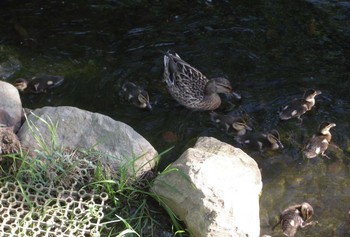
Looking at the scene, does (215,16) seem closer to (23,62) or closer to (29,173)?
(23,62)

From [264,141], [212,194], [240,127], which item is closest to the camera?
[212,194]

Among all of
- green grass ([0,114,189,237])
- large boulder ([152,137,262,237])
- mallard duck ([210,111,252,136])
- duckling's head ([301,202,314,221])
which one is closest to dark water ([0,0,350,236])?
mallard duck ([210,111,252,136])

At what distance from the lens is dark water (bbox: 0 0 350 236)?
5.21 metres

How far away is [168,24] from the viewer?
6.71m

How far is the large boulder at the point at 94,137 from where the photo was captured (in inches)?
181

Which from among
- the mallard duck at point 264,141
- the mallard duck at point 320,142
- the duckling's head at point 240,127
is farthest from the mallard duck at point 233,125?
the mallard duck at point 320,142

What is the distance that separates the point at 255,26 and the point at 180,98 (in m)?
1.48

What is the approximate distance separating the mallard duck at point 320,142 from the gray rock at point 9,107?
8.84 ft

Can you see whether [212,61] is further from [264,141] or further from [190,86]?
[264,141]

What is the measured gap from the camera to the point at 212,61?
20.7 ft

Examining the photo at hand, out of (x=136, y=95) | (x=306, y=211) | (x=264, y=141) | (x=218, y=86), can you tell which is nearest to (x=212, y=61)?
(x=218, y=86)

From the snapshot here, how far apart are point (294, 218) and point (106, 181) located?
5.02ft

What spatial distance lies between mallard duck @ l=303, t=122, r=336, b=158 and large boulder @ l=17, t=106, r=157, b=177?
4.81ft

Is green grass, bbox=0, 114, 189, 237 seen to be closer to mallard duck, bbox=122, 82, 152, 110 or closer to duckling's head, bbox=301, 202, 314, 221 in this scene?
duckling's head, bbox=301, 202, 314, 221
